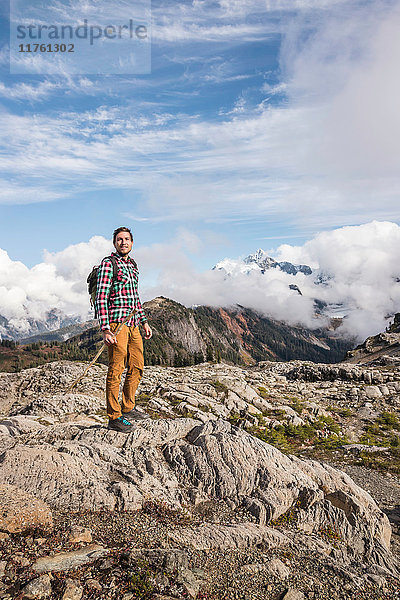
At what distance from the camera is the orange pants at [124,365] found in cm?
1005

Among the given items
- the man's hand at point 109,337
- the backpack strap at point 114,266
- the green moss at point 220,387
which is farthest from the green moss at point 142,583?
the green moss at point 220,387

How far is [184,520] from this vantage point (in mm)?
7434

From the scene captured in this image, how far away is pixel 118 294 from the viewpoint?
10023 mm

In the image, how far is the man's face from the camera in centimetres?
1013

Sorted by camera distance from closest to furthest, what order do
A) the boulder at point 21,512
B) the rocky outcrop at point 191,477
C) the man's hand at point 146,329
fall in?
1. the boulder at point 21,512
2. the rocky outcrop at point 191,477
3. the man's hand at point 146,329

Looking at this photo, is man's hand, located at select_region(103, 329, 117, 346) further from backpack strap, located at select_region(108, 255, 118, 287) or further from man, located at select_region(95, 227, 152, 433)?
backpack strap, located at select_region(108, 255, 118, 287)

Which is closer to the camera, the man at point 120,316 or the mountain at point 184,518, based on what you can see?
the mountain at point 184,518

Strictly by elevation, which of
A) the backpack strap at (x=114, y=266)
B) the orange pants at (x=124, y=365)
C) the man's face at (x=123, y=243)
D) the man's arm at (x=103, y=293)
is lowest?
the orange pants at (x=124, y=365)

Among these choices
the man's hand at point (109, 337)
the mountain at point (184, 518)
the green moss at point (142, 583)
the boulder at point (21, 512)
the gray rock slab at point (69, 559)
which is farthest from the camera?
the man's hand at point (109, 337)

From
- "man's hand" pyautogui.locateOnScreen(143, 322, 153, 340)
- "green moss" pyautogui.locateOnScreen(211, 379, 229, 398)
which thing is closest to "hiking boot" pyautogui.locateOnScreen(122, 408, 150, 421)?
"man's hand" pyautogui.locateOnScreen(143, 322, 153, 340)

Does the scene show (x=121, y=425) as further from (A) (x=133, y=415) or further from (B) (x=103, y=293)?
(B) (x=103, y=293)

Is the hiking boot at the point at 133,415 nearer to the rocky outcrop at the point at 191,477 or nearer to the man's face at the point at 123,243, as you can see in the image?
the rocky outcrop at the point at 191,477

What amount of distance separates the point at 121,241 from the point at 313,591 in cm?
908

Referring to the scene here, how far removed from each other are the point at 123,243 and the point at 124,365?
3.70 m
